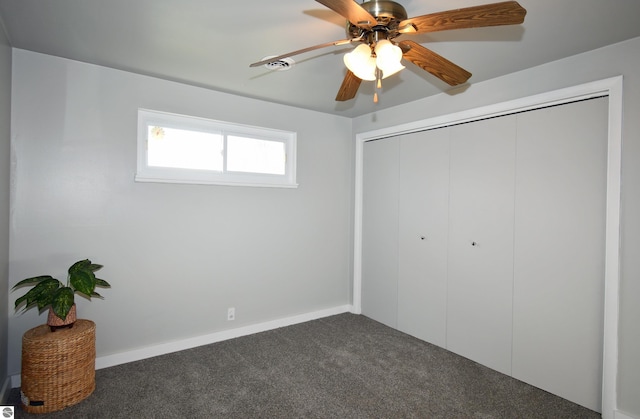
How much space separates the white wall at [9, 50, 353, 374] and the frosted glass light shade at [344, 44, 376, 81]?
2.00 m

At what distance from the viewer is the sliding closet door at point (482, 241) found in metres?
2.78

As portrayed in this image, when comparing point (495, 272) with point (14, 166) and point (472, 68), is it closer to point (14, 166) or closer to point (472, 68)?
point (472, 68)

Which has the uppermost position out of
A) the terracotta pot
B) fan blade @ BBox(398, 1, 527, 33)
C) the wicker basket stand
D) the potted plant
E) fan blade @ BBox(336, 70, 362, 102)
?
fan blade @ BBox(398, 1, 527, 33)

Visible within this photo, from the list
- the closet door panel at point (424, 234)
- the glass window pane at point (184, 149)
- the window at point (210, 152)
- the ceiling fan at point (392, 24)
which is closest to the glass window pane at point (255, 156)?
the window at point (210, 152)

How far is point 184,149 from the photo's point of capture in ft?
10.5

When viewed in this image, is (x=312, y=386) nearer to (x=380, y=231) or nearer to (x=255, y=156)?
(x=380, y=231)

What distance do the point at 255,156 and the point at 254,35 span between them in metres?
1.55

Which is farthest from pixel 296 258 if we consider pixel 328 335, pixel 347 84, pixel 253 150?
pixel 347 84

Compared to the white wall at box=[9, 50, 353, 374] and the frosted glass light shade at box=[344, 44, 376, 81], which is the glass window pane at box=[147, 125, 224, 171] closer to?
the white wall at box=[9, 50, 353, 374]

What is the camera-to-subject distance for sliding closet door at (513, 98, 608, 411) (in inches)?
91.7

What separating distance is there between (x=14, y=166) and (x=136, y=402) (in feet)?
5.88

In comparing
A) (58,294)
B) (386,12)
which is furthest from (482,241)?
(58,294)

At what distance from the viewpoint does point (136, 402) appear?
7.59 ft

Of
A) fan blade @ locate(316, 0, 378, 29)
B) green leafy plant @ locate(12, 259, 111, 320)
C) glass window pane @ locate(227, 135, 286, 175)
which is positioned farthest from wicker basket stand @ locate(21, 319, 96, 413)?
fan blade @ locate(316, 0, 378, 29)
